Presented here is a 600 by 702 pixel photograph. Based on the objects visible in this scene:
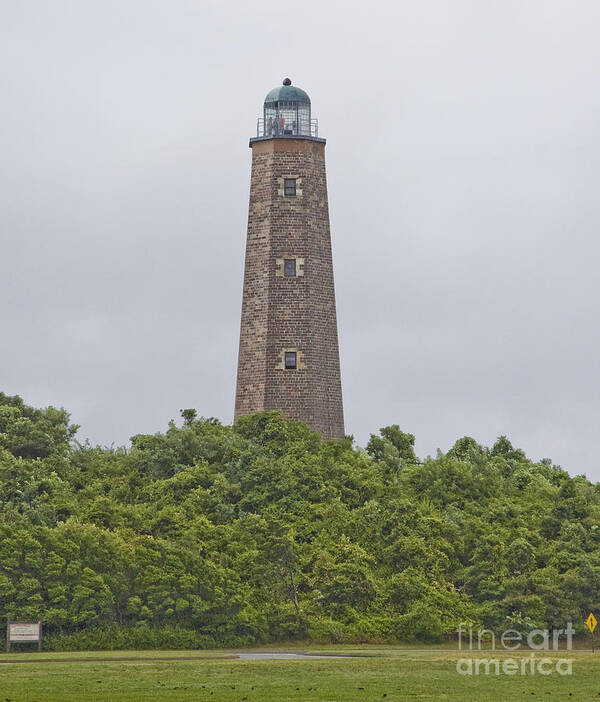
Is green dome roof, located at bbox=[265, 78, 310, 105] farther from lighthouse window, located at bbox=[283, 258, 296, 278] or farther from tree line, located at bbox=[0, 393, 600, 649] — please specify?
tree line, located at bbox=[0, 393, 600, 649]

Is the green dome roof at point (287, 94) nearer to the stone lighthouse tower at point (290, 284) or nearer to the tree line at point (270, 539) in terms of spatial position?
the stone lighthouse tower at point (290, 284)

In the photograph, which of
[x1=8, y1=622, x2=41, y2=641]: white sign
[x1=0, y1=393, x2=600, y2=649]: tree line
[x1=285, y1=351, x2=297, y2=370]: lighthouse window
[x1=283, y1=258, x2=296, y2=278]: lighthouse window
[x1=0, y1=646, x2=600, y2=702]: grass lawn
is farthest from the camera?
[x1=283, y1=258, x2=296, y2=278]: lighthouse window

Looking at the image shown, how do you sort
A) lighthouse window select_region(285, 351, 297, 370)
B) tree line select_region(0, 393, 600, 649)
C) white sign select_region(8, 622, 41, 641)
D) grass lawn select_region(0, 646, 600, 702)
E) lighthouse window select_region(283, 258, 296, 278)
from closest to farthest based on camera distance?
1. grass lawn select_region(0, 646, 600, 702)
2. white sign select_region(8, 622, 41, 641)
3. tree line select_region(0, 393, 600, 649)
4. lighthouse window select_region(285, 351, 297, 370)
5. lighthouse window select_region(283, 258, 296, 278)

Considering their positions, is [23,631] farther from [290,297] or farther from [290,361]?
[290,297]

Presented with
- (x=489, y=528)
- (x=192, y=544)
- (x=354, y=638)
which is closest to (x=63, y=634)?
(x=192, y=544)

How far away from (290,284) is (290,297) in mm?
700

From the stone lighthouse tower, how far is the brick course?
0.05 m

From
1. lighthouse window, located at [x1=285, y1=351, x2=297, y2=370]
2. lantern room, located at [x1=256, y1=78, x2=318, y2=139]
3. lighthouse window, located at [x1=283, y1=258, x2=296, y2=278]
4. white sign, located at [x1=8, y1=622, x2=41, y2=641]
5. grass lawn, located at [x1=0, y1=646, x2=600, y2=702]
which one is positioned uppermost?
lantern room, located at [x1=256, y1=78, x2=318, y2=139]

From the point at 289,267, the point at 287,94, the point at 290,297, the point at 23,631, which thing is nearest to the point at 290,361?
the point at 290,297

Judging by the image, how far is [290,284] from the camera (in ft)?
254

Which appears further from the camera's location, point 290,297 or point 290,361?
point 290,297

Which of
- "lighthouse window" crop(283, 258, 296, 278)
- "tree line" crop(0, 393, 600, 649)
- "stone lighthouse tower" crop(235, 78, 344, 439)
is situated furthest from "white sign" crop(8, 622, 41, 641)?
"lighthouse window" crop(283, 258, 296, 278)

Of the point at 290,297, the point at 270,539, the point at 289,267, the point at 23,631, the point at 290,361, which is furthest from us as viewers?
the point at 289,267

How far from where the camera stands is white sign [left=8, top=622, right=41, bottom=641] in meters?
53.8
